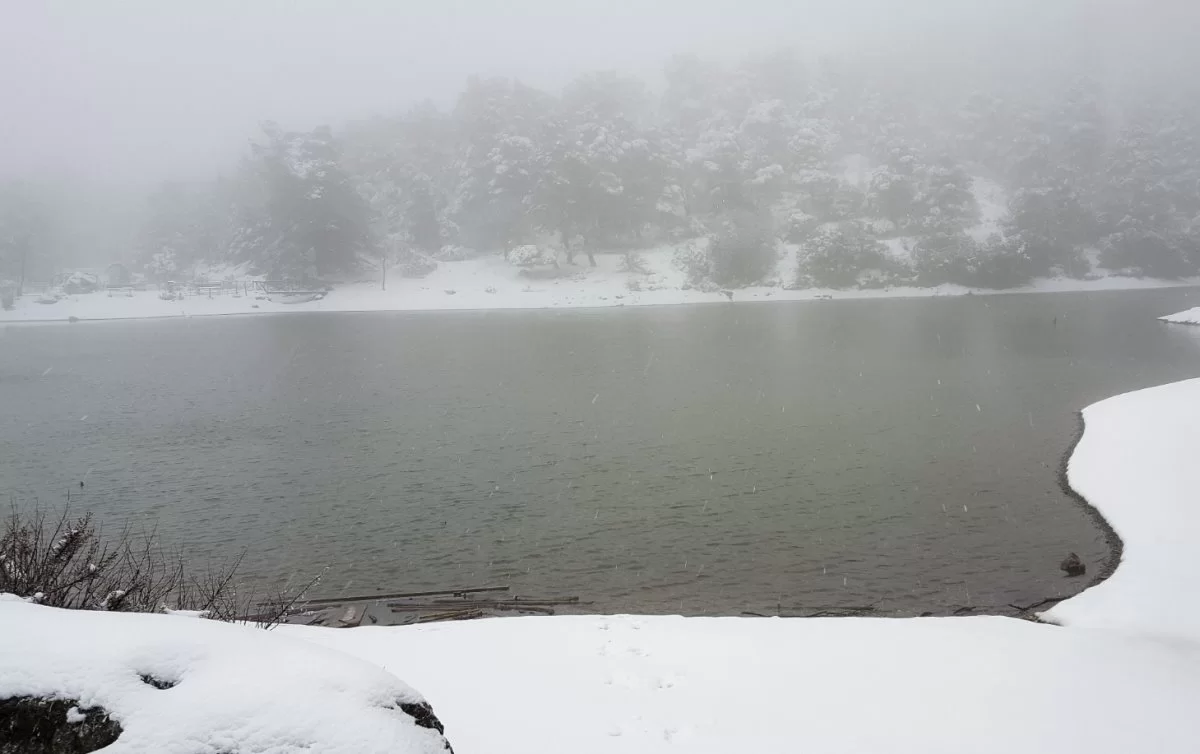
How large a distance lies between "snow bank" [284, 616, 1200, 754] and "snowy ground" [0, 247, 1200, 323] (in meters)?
61.4

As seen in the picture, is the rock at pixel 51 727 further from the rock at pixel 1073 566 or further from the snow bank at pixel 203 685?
the rock at pixel 1073 566

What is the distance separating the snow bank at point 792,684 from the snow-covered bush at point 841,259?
215 feet

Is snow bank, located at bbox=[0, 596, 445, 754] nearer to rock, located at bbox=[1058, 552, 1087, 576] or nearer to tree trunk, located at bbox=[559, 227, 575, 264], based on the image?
rock, located at bbox=[1058, 552, 1087, 576]

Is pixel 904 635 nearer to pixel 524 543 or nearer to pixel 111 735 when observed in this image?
pixel 524 543

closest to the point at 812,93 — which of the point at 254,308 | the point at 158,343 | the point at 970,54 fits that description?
the point at 970,54

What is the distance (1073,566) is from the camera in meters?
11.8

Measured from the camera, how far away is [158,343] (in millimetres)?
49156

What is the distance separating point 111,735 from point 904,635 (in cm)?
859

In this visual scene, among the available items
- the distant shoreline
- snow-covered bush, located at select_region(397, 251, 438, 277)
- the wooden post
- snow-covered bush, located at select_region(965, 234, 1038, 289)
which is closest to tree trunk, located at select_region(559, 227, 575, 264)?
the distant shoreline

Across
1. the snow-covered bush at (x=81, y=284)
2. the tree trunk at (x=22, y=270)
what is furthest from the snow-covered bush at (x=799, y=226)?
the tree trunk at (x=22, y=270)

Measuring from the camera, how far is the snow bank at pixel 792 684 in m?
6.21

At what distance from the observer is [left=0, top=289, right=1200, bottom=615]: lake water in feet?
41.4

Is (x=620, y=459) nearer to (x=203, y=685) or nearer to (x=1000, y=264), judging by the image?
(x=203, y=685)

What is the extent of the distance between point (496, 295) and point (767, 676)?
220 ft
